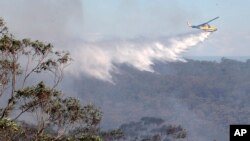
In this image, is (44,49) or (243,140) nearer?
(243,140)

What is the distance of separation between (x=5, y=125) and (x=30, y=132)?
79.3 ft

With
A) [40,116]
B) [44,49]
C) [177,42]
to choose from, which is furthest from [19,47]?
[177,42]

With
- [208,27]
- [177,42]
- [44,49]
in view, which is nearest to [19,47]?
[44,49]

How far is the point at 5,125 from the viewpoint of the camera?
27641mm

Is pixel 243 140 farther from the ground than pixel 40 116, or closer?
closer

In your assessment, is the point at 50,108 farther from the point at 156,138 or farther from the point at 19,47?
the point at 156,138

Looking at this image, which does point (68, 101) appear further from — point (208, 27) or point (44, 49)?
point (208, 27)

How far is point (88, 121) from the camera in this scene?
45.2 meters

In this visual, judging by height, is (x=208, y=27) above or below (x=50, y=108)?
above

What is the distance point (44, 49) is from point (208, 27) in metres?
82.1

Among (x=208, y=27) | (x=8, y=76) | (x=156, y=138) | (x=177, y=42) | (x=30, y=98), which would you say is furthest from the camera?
(x=177, y=42)

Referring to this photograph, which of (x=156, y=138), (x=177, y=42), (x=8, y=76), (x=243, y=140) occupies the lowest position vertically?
(x=243, y=140)

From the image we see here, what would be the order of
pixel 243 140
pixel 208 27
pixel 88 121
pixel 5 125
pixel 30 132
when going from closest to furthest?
pixel 243 140 < pixel 5 125 < pixel 88 121 < pixel 30 132 < pixel 208 27

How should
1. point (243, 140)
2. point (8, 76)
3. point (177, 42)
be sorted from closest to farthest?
point (243, 140), point (8, 76), point (177, 42)
